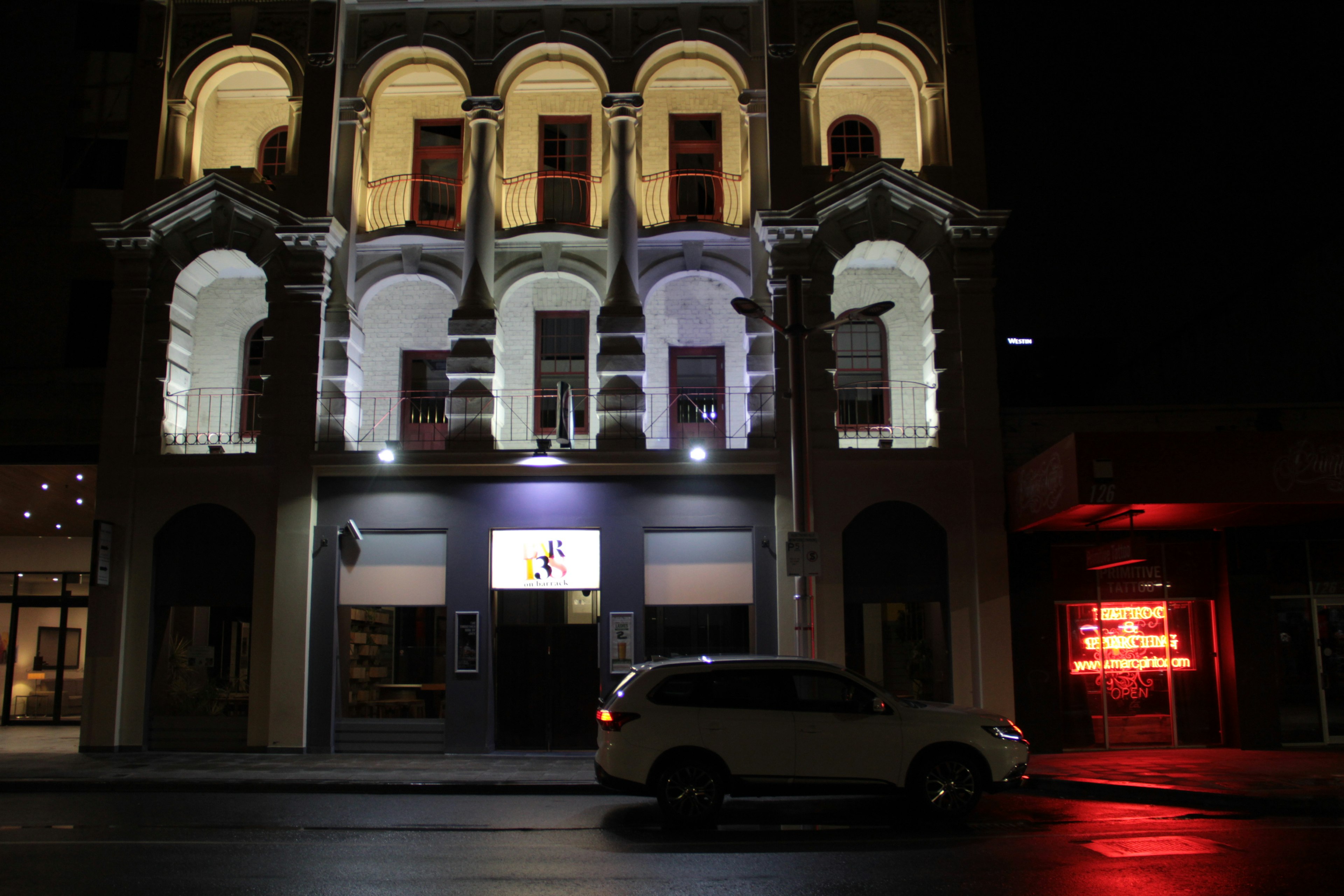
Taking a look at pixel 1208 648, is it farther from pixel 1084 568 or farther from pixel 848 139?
pixel 848 139

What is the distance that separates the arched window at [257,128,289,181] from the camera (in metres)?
20.2

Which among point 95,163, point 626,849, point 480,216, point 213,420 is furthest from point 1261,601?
point 95,163

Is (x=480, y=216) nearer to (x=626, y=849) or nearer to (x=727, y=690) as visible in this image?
(x=727, y=690)

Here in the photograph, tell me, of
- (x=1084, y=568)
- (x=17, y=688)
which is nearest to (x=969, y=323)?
(x=1084, y=568)

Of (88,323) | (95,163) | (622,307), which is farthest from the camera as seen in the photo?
(95,163)

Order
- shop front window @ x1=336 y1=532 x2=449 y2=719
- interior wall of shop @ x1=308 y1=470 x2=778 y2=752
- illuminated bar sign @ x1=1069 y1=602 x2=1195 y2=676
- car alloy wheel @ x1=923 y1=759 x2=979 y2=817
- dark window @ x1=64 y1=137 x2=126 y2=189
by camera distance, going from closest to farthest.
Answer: car alloy wheel @ x1=923 y1=759 x2=979 y2=817 < illuminated bar sign @ x1=1069 y1=602 x2=1195 y2=676 < interior wall of shop @ x1=308 y1=470 x2=778 y2=752 < shop front window @ x1=336 y1=532 x2=449 y2=719 < dark window @ x1=64 y1=137 x2=126 y2=189

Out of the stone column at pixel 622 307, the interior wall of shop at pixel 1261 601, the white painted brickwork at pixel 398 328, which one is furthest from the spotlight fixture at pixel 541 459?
the interior wall of shop at pixel 1261 601

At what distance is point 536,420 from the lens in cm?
1873

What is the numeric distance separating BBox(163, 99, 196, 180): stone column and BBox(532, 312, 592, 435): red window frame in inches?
282

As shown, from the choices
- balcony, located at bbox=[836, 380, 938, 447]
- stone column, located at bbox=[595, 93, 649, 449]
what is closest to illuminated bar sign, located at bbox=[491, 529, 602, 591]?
stone column, located at bbox=[595, 93, 649, 449]

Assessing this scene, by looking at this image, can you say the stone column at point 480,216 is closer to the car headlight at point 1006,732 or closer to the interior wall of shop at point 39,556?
the interior wall of shop at point 39,556

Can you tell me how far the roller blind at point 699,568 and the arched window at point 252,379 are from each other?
7.64 metres

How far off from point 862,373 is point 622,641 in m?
6.52

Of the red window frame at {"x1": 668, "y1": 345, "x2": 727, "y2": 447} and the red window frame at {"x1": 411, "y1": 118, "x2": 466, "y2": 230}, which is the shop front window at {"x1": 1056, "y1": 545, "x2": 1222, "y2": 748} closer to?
the red window frame at {"x1": 668, "y1": 345, "x2": 727, "y2": 447}
